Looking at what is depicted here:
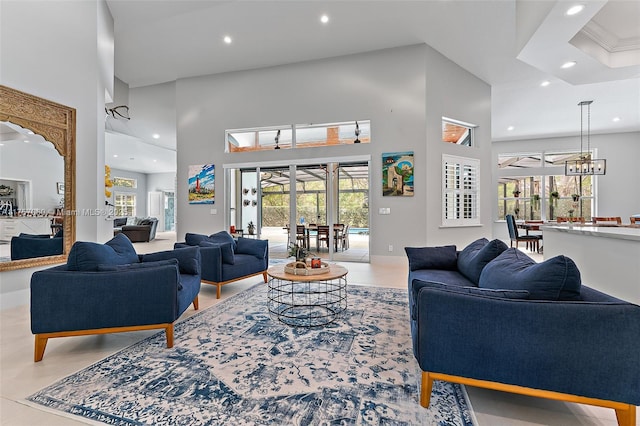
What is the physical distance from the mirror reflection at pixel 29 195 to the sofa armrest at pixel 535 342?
463cm

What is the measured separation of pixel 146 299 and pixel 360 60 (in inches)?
235

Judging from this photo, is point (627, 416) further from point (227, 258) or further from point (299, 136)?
point (299, 136)

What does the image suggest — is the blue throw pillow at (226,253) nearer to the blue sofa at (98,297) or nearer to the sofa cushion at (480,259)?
the blue sofa at (98,297)

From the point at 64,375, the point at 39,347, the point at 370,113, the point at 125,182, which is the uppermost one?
the point at 370,113

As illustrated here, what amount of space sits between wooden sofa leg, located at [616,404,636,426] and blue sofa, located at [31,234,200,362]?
286 cm

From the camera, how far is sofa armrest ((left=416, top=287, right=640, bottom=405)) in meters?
1.43

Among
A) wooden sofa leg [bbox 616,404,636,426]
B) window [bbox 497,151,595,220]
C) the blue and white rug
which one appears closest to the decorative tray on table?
the blue and white rug

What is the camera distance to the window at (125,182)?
14225 millimetres

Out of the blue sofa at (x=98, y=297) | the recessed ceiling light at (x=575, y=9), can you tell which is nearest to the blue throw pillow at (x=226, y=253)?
the blue sofa at (x=98, y=297)

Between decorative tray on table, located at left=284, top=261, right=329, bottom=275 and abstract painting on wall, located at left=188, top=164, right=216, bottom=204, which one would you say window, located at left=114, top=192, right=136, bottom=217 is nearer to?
abstract painting on wall, located at left=188, top=164, right=216, bottom=204

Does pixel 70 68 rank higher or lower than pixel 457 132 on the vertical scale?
higher

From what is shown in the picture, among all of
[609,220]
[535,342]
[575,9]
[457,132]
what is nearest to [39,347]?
[535,342]

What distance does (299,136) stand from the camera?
22.4ft

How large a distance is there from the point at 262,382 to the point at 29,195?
3919 mm
